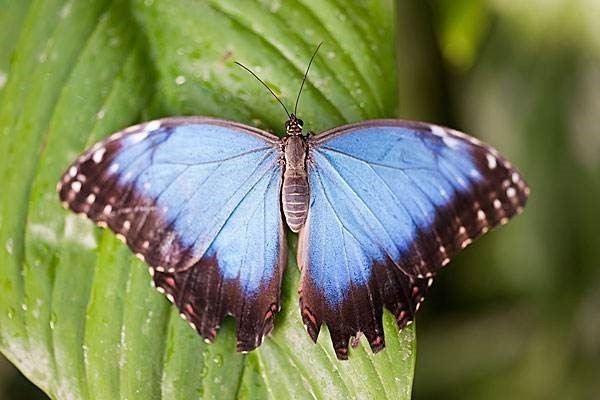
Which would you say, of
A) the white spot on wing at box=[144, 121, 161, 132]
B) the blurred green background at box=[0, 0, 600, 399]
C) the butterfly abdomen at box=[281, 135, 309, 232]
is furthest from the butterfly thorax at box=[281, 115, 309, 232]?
the blurred green background at box=[0, 0, 600, 399]

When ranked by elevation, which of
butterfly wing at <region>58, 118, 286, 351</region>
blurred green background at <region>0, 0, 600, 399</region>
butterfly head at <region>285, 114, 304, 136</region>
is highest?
blurred green background at <region>0, 0, 600, 399</region>

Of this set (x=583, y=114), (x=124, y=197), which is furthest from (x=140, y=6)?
(x=583, y=114)

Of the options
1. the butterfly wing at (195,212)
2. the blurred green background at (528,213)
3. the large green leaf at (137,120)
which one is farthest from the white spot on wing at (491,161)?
the blurred green background at (528,213)

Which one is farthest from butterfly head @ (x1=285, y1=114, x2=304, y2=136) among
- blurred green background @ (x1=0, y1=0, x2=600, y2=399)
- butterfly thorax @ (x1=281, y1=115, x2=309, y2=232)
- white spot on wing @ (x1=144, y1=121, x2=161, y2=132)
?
blurred green background @ (x1=0, y1=0, x2=600, y2=399)

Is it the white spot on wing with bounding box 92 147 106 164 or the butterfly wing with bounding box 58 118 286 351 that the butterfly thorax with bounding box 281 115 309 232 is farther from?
the white spot on wing with bounding box 92 147 106 164

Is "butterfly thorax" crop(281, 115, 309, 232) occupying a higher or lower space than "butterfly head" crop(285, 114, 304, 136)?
lower

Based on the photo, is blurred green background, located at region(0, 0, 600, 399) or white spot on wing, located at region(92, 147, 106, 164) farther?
blurred green background, located at region(0, 0, 600, 399)

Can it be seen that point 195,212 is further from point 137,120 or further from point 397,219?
point 397,219

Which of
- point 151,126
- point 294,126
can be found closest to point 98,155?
point 151,126

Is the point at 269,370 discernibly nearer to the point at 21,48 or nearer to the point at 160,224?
the point at 160,224
